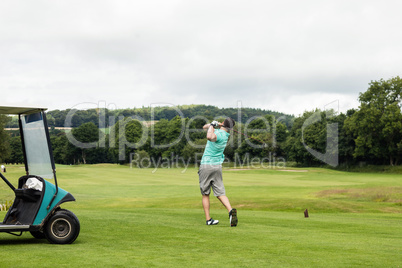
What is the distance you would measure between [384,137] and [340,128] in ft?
39.5

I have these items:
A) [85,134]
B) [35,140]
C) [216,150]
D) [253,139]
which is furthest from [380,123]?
[35,140]

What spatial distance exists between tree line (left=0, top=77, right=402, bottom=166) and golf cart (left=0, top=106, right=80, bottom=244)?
56996 mm

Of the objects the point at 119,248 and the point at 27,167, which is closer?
the point at 119,248

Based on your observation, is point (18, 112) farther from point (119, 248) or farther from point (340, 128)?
point (340, 128)

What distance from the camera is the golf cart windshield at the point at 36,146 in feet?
27.0

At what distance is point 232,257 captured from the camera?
21.8ft

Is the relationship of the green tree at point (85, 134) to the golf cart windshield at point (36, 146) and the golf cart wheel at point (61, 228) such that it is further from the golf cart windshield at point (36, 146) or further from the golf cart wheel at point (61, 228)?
the golf cart wheel at point (61, 228)

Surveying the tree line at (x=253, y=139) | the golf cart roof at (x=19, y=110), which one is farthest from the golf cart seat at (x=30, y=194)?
the tree line at (x=253, y=139)

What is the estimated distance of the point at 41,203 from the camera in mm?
7730

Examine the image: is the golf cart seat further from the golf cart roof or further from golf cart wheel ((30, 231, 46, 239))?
the golf cart roof

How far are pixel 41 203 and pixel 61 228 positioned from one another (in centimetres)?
56

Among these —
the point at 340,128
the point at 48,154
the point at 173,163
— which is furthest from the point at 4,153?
the point at 48,154

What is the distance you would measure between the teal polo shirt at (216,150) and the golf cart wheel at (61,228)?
12.4 ft

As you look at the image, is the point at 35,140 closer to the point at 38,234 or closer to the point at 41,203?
the point at 41,203
